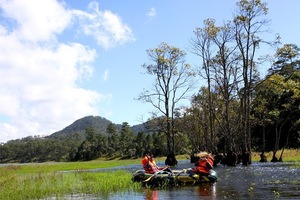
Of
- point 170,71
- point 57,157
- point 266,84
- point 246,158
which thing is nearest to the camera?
point 246,158

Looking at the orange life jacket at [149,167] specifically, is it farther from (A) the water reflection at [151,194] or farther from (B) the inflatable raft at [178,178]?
(A) the water reflection at [151,194]

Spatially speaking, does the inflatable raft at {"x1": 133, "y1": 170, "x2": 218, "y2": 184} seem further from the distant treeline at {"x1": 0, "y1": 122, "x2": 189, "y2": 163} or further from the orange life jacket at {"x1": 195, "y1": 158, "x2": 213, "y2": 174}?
the distant treeline at {"x1": 0, "y1": 122, "x2": 189, "y2": 163}

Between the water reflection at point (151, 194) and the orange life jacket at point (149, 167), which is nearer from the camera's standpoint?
the water reflection at point (151, 194)

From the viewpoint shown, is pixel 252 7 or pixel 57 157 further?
pixel 57 157

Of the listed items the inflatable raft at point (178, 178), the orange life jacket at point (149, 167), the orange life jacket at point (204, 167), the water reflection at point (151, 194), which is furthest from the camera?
the orange life jacket at point (149, 167)

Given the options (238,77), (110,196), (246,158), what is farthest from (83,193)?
(238,77)

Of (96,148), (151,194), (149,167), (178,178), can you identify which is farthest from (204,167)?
(96,148)

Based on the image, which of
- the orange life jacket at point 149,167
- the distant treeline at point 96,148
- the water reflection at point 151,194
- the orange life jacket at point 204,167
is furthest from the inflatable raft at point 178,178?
the distant treeline at point 96,148

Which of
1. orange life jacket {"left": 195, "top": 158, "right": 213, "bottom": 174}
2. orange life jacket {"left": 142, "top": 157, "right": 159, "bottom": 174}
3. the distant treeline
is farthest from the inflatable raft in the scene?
the distant treeline

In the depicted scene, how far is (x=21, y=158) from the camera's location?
493 ft

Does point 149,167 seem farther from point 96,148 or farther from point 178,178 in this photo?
point 96,148

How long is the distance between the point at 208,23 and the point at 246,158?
15352 millimetres

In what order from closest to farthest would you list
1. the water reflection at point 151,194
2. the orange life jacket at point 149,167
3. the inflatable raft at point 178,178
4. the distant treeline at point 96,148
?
the water reflection at point 151,194 < the inflatable raft at point 178,178 < the orange life jacket at point 149,167 < the distant treeline at point 96,148

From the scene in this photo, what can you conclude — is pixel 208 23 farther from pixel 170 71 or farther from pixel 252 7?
pixel 170 71
